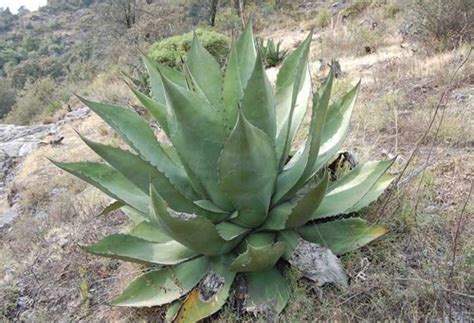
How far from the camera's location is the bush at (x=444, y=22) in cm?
557

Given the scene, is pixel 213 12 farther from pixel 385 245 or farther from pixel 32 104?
pixel 385 245

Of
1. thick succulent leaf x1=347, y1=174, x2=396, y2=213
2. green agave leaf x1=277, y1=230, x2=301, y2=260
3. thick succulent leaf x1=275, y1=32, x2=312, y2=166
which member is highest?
thick succulent leaf x1=275, y1=32, x2=312, y2=166

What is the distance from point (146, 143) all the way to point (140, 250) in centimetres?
50

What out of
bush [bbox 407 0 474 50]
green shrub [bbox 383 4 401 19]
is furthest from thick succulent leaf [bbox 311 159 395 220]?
green shrub [bbox 383 4 401 19]

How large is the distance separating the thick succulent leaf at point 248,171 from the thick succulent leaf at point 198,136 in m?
0.12

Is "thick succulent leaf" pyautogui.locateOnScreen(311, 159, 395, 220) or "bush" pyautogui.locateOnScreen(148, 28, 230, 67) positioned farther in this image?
"bush" pyautogui.locateOnScreen(148, 28, 230, 67)

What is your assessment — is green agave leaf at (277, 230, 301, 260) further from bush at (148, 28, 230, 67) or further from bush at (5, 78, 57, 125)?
bush at (5, 78, 57, 125)

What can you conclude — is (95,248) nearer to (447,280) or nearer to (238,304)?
(238,304)

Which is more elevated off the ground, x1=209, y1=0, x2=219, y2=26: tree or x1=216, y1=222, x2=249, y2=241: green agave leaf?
x1=216, y1=222, x2=249, y2=241: green agave leaf

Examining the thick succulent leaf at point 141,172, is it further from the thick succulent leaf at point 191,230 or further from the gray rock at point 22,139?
the gray rock at point 22,139

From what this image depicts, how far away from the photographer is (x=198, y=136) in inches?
73.3

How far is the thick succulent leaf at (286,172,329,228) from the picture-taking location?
1692mm

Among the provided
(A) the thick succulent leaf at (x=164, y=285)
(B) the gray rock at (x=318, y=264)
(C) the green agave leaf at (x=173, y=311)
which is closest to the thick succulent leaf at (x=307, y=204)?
(B) the gray rock at (x=318, y=264)

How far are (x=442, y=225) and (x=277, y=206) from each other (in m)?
0.78
